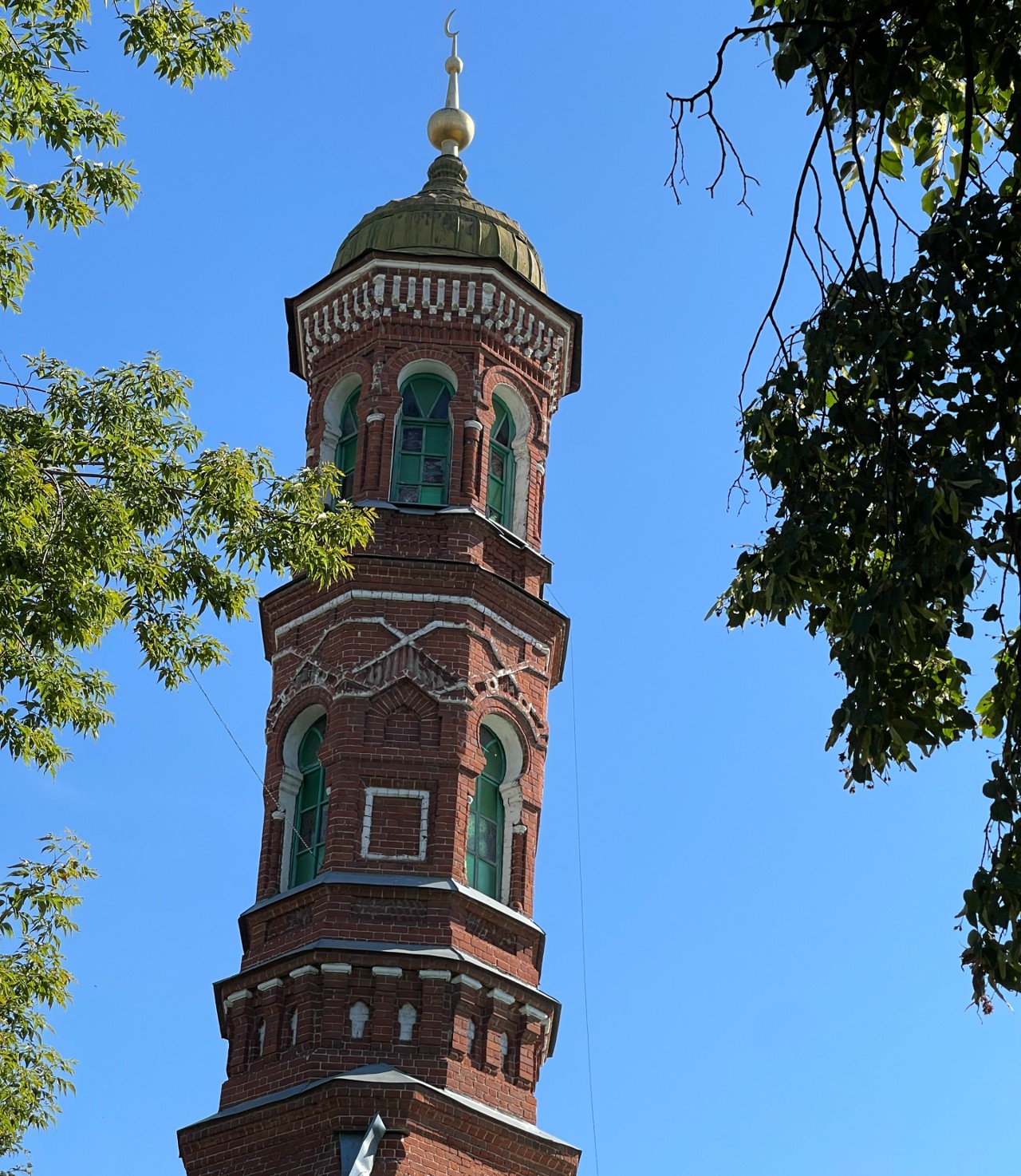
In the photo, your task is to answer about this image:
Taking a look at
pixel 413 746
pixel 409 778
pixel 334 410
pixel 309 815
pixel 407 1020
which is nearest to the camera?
pixel 407 1020

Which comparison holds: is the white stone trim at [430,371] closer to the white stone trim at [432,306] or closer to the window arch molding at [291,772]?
the white stone trim at [432,306]

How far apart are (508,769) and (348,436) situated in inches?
165

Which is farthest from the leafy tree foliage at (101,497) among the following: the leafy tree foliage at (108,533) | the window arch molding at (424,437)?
the window arch molding at (424,437)

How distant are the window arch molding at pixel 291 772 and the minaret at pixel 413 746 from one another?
0.9 inches

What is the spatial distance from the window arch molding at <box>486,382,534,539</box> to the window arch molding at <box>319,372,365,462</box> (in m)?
1.52

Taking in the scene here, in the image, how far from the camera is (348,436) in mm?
20516

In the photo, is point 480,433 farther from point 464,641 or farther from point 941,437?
point 941,437

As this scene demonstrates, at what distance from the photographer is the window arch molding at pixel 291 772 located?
59.4 feet

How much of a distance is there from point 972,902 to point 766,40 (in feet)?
13.0

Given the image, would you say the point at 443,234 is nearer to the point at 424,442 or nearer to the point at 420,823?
the point at 424,442

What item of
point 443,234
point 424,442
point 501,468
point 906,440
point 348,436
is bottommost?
point 906,440

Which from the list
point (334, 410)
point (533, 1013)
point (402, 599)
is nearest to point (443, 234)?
point (334, 410)

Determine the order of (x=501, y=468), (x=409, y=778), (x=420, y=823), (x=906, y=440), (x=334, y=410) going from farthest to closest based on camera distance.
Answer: (x=334, y=410) < (x=501, y=468) < (x=409, y=778) < (x=420, y=823) < (x=906, y=440)

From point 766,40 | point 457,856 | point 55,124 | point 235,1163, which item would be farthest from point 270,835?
point 766,40
